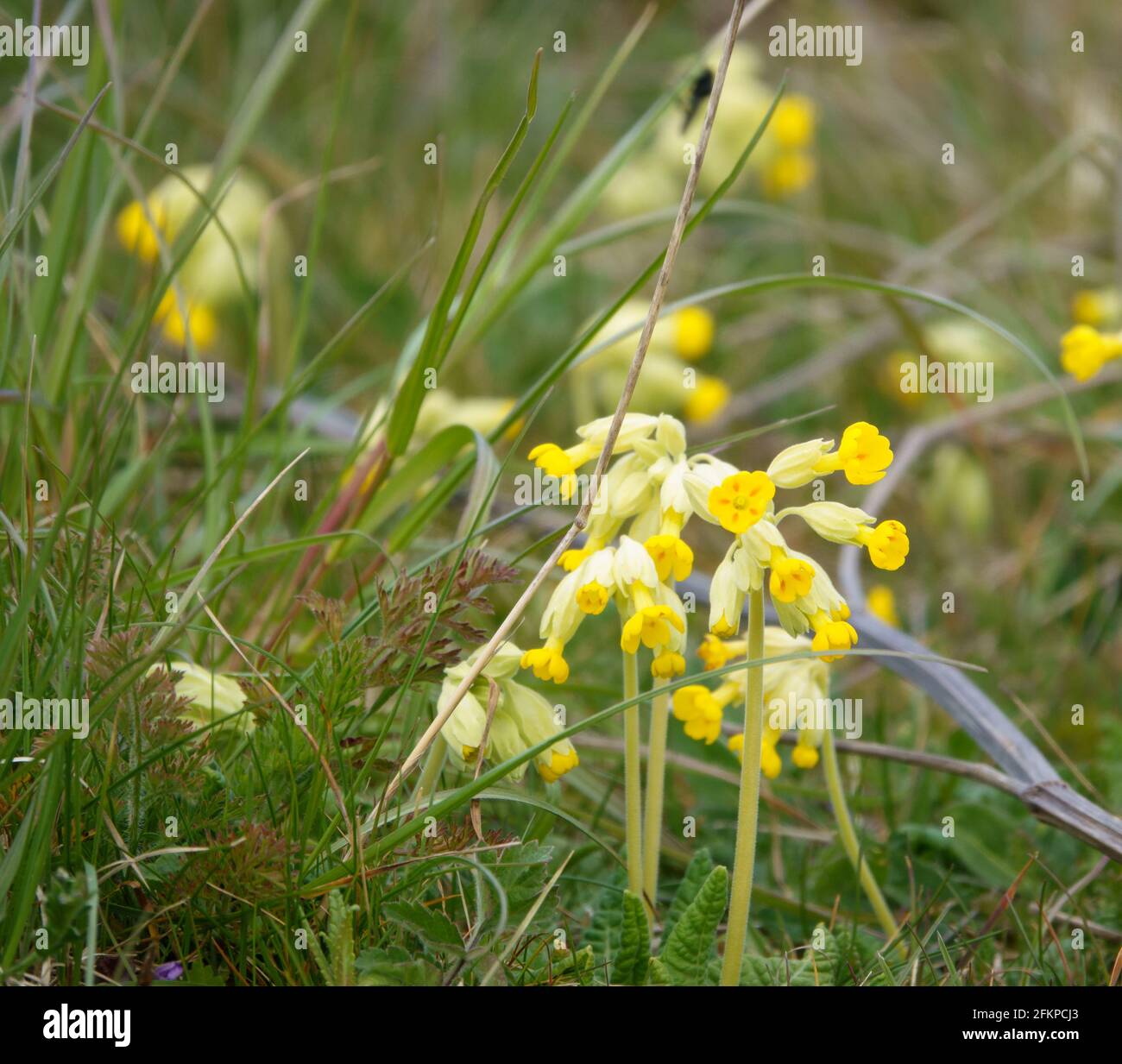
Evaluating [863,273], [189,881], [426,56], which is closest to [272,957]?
[189,881]

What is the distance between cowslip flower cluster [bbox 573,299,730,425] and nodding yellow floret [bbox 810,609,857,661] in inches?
58.1

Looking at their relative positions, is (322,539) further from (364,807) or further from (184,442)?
(184,442)

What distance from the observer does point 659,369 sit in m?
3.19

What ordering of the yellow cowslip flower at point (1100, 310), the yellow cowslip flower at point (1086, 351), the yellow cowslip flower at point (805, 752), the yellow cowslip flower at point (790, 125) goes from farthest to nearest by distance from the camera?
the yellow cowslip flower at point (790, 125) → the yellow cowslip flower at point (1100, 310) → the yellow cowslip flower at point (1086, 351) → the yellow cowslip flower at point (805, 752)

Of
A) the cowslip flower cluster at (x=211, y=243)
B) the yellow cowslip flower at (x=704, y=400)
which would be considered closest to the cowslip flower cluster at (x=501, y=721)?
the yellow cowslip flower at (x=704, y=400)

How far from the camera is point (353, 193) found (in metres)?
4.33

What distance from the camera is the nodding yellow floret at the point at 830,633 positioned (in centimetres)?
125

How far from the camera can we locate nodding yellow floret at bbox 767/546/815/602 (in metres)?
1.23

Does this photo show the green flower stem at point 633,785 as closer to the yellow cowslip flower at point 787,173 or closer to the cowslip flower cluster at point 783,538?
the cowslip flower cluster at point 783,538

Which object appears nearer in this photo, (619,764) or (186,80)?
(619,764)

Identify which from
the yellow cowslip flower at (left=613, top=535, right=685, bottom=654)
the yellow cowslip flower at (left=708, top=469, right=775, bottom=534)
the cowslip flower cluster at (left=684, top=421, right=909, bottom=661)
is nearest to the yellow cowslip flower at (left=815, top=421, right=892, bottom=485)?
the cowslip flower cluster at (left=684, top=421, right=909, bottom=661)

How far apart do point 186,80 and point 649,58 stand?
2.63 meters

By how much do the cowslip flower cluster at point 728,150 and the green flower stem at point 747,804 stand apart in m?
2.97

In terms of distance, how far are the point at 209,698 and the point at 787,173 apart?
11.5 ft
